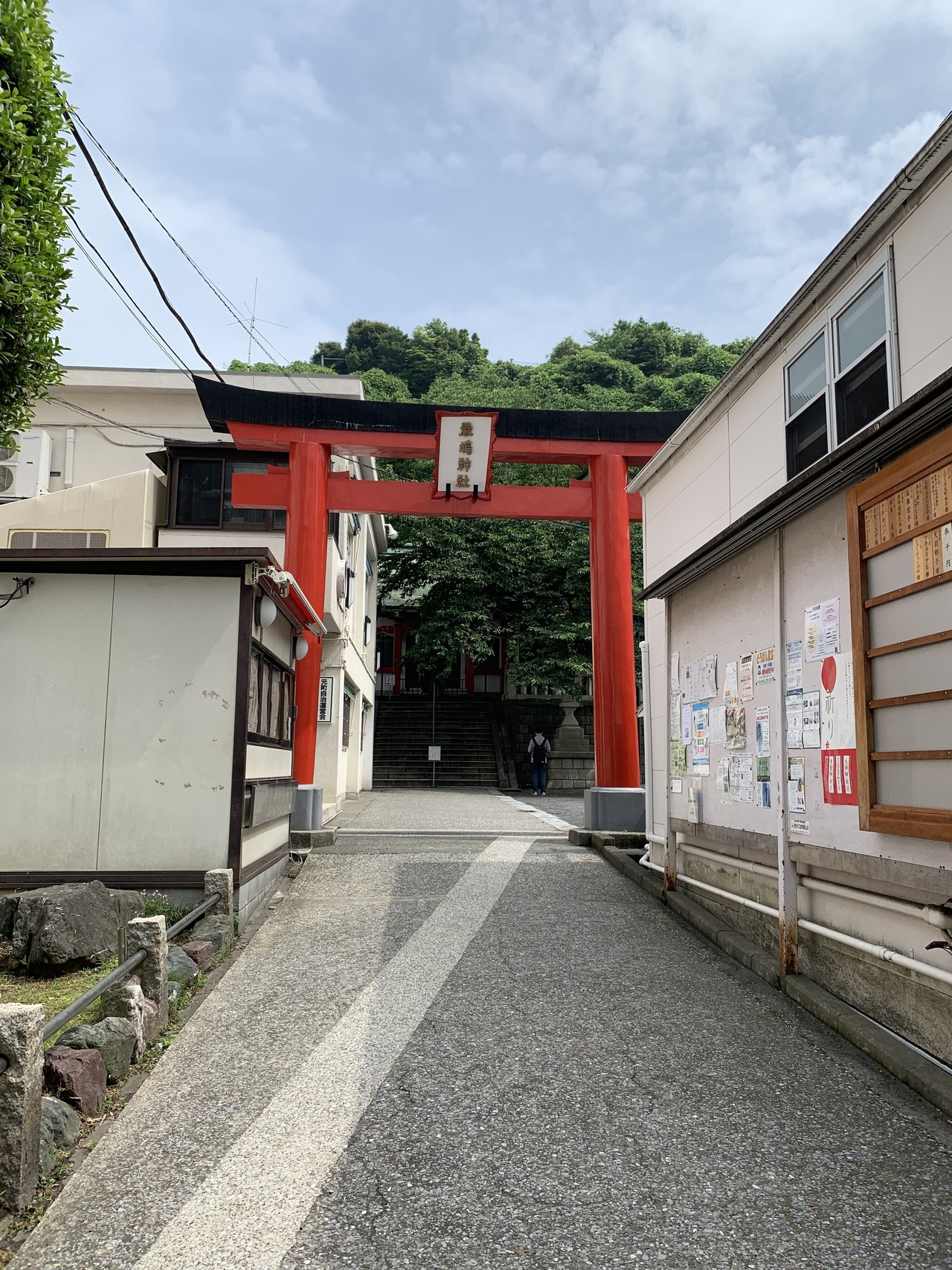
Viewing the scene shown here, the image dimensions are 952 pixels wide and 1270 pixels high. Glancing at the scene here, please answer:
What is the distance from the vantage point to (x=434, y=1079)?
4.32m

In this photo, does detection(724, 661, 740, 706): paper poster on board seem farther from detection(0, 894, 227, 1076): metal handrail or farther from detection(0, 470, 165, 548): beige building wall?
detection(0, 470, 165, 548): beige building wall

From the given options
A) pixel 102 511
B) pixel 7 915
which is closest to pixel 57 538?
pixel 102 511

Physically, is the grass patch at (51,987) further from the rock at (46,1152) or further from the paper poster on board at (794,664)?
the paper poster on board at (794,664)

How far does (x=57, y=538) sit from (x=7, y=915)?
9667mm

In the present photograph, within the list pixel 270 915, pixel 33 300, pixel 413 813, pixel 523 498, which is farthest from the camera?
pixel 413 813

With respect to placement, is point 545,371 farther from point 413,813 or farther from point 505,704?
point 413,813

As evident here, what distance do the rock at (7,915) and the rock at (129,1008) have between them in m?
2.07

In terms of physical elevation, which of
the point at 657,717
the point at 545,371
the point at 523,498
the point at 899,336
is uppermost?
the point at 545,371

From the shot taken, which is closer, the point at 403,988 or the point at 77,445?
the point at 403,988

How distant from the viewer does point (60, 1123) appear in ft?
11.6

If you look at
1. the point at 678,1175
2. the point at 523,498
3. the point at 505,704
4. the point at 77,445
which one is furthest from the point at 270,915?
the point at 505,704

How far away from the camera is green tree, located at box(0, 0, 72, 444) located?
4.33 metres

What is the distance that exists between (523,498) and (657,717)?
4983mm

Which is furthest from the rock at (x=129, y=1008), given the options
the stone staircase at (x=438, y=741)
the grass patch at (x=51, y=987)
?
the stone staircase at (x=438, y=741)
